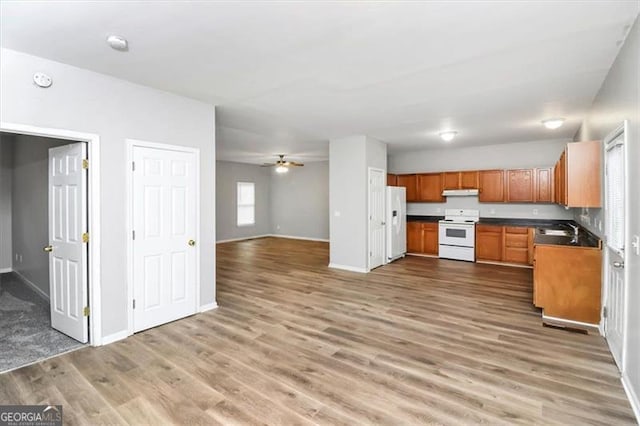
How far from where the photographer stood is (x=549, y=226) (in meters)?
6.45

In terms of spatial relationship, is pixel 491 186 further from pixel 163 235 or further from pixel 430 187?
pixel 163 235

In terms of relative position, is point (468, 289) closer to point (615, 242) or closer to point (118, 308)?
point (615, 242)

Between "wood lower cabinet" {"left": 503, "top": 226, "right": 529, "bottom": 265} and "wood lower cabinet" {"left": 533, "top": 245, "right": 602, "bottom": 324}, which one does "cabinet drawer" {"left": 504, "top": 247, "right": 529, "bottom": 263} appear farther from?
"wood lower cabinet" {"left": 533, "top": 245, "right": 602, "bottom": 324}

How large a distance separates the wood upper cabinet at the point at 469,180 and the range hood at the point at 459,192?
0.33ft

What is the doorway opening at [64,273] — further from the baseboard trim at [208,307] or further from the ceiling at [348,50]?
the baseboard trim at [208,307]

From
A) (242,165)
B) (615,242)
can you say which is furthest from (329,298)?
(242,165)

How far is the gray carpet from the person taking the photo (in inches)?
116

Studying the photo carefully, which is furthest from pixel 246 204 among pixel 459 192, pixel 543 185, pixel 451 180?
pixel 543 185

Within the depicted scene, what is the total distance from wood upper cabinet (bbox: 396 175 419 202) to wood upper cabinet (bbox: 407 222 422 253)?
72cm

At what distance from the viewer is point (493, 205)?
24.8 ft

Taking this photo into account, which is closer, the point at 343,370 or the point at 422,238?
the point at 343,370

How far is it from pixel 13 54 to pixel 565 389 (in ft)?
17.0

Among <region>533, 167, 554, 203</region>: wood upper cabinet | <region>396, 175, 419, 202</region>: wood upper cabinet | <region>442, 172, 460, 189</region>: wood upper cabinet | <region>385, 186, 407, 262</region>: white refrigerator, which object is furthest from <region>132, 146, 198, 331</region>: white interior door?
<region>533, 167, 554, 203</region>: wood upper cabinet

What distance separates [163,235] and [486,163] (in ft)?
23.2
